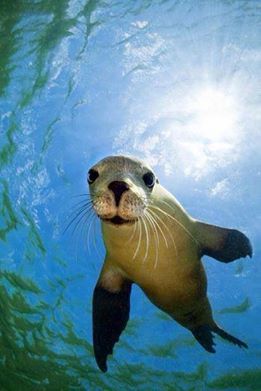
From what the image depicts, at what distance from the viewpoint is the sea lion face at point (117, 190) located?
315 cm

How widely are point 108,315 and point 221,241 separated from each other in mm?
1668

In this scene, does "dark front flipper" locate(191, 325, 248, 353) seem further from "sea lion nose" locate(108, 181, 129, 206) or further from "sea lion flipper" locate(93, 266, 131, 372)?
"sea lion nose" locate(108, 181, 129, 206)

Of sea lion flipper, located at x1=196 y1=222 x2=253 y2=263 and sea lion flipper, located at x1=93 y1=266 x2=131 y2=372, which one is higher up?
sea lion flipper, located at x1=196 y1=222 x2=253 y2=263

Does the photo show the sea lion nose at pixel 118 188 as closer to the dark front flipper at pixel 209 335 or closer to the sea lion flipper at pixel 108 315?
the sea lion flipper at pixel 108 315

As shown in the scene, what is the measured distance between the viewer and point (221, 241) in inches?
199

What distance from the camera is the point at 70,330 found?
11461 millimetres

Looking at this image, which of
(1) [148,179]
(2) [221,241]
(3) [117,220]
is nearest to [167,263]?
(2) [221,241]

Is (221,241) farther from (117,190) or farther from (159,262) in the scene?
(117,190)

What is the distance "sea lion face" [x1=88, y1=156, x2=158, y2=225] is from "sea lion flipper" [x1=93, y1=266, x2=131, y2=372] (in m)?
1.88

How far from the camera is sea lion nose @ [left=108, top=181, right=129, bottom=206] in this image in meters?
3.18

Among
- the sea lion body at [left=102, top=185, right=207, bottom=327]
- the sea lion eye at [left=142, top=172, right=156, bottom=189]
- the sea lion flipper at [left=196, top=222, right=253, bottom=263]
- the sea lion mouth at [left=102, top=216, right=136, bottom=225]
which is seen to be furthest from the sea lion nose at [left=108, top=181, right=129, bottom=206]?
the sea lion flipper at [left=196, top=222, right=253, bottom=263]

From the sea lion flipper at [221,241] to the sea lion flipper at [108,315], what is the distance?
109 cm

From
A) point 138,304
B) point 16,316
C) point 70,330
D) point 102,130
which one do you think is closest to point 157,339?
point 138,304

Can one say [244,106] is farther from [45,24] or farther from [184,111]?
[45,24]
